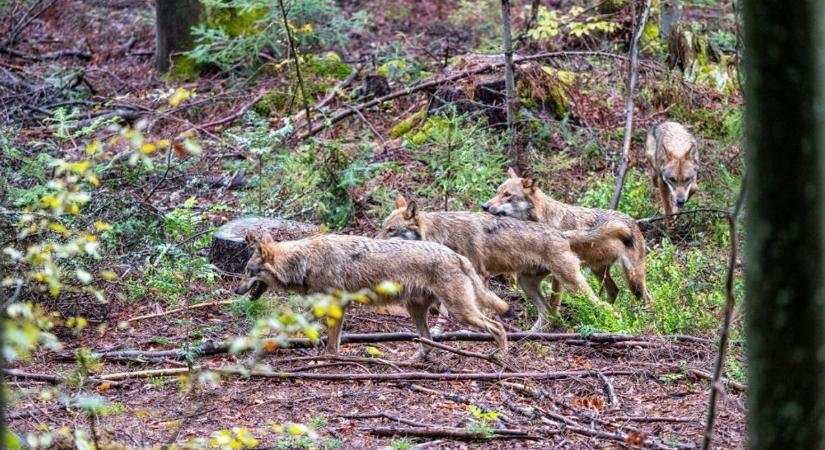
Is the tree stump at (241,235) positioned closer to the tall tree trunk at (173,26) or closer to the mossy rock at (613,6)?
the mossy rock at (613,6)

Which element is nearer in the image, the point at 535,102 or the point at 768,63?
the point at 768,63

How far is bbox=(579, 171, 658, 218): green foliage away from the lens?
594 inches

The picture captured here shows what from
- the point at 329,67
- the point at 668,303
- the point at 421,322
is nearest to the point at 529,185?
the point at 668,303

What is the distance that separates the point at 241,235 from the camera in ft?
41.8

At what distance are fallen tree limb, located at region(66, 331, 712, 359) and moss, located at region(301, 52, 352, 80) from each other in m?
10.8

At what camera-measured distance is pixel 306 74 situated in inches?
777

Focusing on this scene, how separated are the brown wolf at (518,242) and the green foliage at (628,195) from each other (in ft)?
10.2

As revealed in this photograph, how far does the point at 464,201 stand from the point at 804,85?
37.0ft

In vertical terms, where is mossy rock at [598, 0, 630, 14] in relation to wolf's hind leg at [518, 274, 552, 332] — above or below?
above

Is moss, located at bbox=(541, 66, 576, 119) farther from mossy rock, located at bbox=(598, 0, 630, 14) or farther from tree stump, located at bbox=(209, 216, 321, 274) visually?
tree stump, located at bbox=(209, 216, 321, 274)

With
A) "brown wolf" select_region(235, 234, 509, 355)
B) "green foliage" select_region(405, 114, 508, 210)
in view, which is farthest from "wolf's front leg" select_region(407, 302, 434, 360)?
"green foliage" select_region(405, 114, 508, 210)

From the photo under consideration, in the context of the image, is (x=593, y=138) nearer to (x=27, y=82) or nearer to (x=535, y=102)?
(x=535, y=102)

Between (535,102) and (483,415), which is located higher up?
(535,102)

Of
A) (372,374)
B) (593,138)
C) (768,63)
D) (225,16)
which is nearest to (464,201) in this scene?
Result: (593,138)
